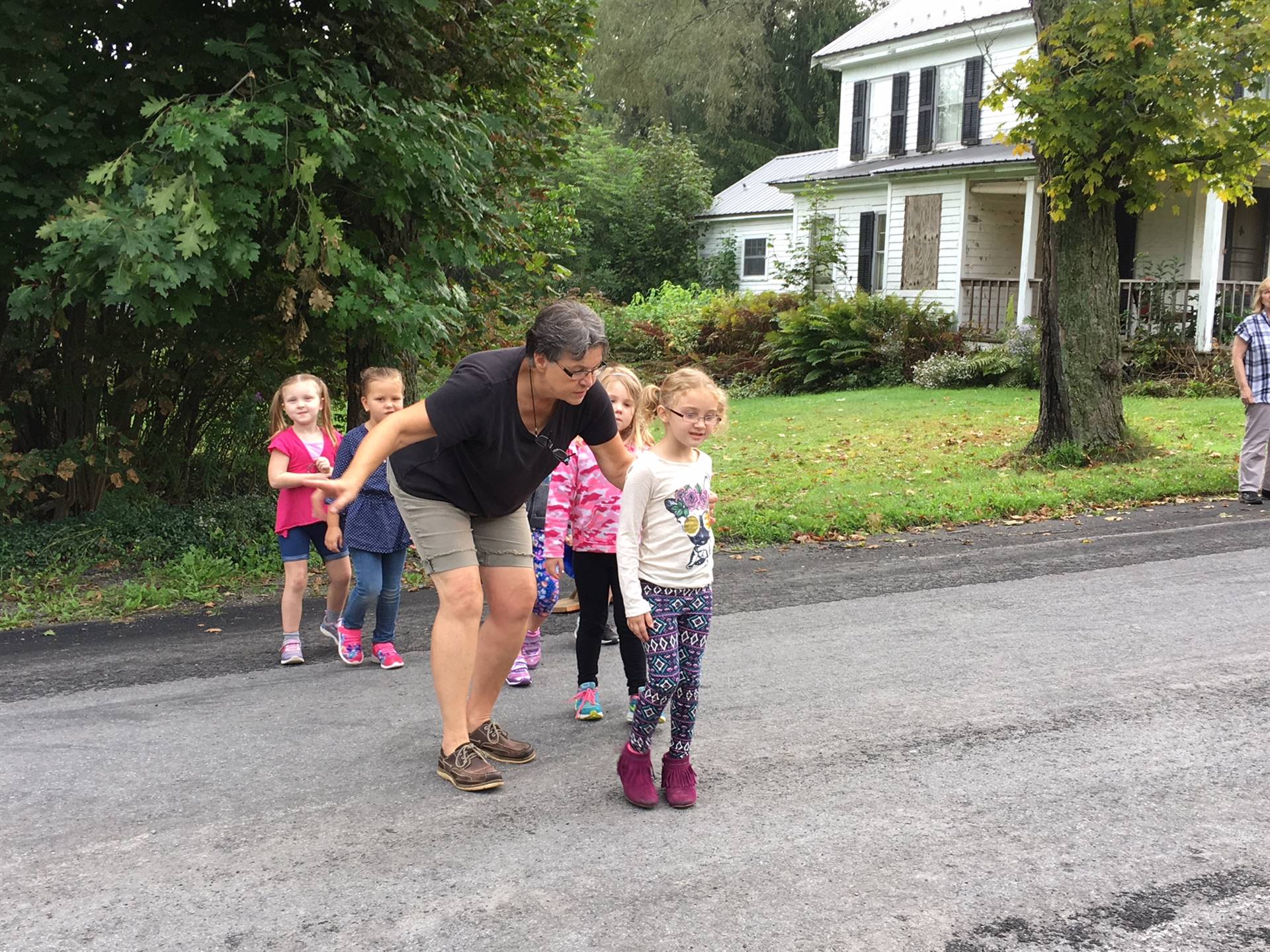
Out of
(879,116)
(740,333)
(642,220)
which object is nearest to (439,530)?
(740,333)

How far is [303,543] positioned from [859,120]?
2508 cm

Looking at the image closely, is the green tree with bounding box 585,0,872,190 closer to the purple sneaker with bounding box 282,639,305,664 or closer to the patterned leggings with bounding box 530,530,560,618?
the patterned leggings with bounding box 530,530,560,618

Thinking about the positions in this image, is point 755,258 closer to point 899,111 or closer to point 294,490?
point 899,111

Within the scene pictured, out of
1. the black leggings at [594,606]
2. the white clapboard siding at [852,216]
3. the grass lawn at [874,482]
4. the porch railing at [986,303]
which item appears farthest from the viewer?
the white clapboard siding at [852,216]

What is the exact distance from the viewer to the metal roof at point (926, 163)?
928 inches

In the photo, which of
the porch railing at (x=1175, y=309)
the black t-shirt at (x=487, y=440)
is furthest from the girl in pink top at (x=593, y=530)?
the porch railing at (x=1175, y=309)

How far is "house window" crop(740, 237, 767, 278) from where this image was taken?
34812mm

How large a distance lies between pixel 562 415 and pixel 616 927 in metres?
1.84

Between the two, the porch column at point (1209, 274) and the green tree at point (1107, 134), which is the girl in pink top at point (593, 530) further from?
the porch column at point (1209, 274)

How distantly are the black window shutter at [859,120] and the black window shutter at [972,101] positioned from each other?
3.12 metres

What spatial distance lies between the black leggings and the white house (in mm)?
18124

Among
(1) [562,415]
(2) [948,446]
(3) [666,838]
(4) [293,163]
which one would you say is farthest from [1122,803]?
(2) [948,446]

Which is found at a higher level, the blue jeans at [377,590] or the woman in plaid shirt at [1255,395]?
the woman in plaid shirt at [1255,395]

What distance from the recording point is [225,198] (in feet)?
22.7
